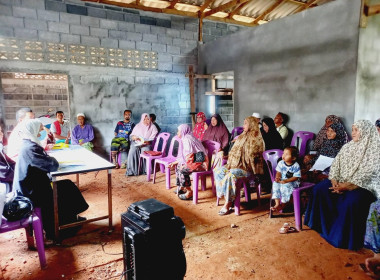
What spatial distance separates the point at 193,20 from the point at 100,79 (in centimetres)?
308

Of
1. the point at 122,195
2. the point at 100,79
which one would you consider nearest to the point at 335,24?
the point at 122,195

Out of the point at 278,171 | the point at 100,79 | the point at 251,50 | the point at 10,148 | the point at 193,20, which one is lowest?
the point at 278,171

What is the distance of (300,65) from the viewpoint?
508 centimetres

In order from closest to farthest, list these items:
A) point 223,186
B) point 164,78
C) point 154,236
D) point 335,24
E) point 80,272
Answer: point 154,236 → point 80,272 → point 223,186 → point 335,24 → point 164,78

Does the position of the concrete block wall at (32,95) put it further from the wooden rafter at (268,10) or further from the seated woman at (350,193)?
the seated woman at (350,193)

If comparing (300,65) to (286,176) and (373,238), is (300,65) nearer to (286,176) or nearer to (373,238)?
(286,176)

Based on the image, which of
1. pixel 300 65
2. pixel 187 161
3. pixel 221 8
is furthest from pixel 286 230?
pixel 221 8

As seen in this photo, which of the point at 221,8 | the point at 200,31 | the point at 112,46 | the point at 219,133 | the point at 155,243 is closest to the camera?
the point at 155,243

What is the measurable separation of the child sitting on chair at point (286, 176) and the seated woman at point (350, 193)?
10.2 inches

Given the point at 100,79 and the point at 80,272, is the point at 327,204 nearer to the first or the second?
the point at 80,272

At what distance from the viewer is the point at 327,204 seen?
10.0ft

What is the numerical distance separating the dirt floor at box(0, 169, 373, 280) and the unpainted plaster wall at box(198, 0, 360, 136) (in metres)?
2.30

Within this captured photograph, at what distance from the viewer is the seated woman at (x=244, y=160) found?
146 inches

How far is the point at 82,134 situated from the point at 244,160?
4.02 metres
